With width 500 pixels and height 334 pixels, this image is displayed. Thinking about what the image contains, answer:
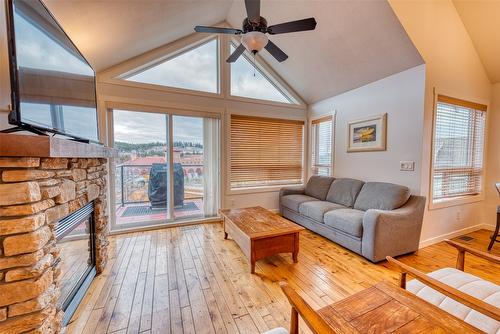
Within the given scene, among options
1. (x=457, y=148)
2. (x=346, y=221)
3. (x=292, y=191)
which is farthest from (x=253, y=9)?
(x=457, y=148)

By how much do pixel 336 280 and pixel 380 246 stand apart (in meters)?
0.74

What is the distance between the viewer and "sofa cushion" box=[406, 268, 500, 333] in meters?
1.08

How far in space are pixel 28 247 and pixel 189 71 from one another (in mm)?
3517

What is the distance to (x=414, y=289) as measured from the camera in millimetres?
1326

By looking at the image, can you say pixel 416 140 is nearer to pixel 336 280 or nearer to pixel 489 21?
pixel 489 21

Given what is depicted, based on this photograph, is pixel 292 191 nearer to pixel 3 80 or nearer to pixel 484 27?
pixel 484 27

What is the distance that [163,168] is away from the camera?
3.64 metres

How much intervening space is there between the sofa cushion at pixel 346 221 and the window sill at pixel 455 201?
3.52ft

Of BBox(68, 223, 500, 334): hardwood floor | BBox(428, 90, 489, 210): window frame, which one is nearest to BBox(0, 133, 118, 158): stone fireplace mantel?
BBox(68, 223, 500, 334): hardwood floor

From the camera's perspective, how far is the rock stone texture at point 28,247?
95 centimetres

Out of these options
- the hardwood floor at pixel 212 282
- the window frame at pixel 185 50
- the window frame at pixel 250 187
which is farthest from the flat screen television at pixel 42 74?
the window frame at pixel 250 187

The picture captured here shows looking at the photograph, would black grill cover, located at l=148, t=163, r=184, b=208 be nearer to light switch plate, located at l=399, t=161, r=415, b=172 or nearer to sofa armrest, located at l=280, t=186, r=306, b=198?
sofa armrest, located at l=280, t=186, r=306, b=198

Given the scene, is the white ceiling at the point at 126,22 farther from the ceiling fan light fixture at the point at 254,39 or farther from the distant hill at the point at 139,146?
the ceiling fan light fixture at the point at 254,39

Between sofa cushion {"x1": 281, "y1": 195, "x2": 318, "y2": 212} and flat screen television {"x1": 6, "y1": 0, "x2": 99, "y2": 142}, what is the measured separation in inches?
123
